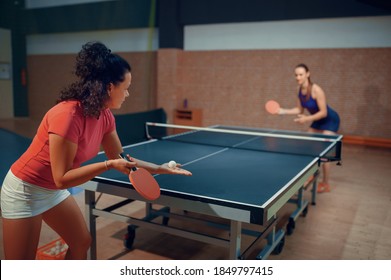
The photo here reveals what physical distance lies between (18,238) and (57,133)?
53cm

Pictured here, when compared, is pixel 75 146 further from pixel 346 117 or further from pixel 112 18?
pixel 112 18

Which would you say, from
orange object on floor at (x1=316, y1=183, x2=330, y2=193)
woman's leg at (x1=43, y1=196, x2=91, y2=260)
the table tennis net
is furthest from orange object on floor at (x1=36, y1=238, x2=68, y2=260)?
orange object on floor at (x1=316, y1=183, x2=330, y2=193)

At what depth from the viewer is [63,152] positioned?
1.51m

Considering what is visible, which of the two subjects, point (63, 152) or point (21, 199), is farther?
point (21, 199)

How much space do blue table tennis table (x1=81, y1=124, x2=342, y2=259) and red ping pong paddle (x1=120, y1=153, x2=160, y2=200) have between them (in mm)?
332

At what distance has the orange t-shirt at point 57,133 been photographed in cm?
152

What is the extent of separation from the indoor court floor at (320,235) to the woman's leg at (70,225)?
1013 mm

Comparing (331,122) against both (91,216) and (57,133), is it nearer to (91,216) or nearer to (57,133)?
(91,216)

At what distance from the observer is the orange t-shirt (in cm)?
152

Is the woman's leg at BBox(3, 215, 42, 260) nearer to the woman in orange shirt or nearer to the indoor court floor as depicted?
the woman in orange shirt

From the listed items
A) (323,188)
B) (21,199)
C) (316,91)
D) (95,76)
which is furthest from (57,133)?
(323,188)

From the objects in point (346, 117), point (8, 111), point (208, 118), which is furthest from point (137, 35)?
point (346, 117)

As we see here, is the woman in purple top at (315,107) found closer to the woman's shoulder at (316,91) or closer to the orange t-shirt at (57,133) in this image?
the woman's shoulder at (316,91)

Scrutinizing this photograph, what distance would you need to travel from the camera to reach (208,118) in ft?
29.6
